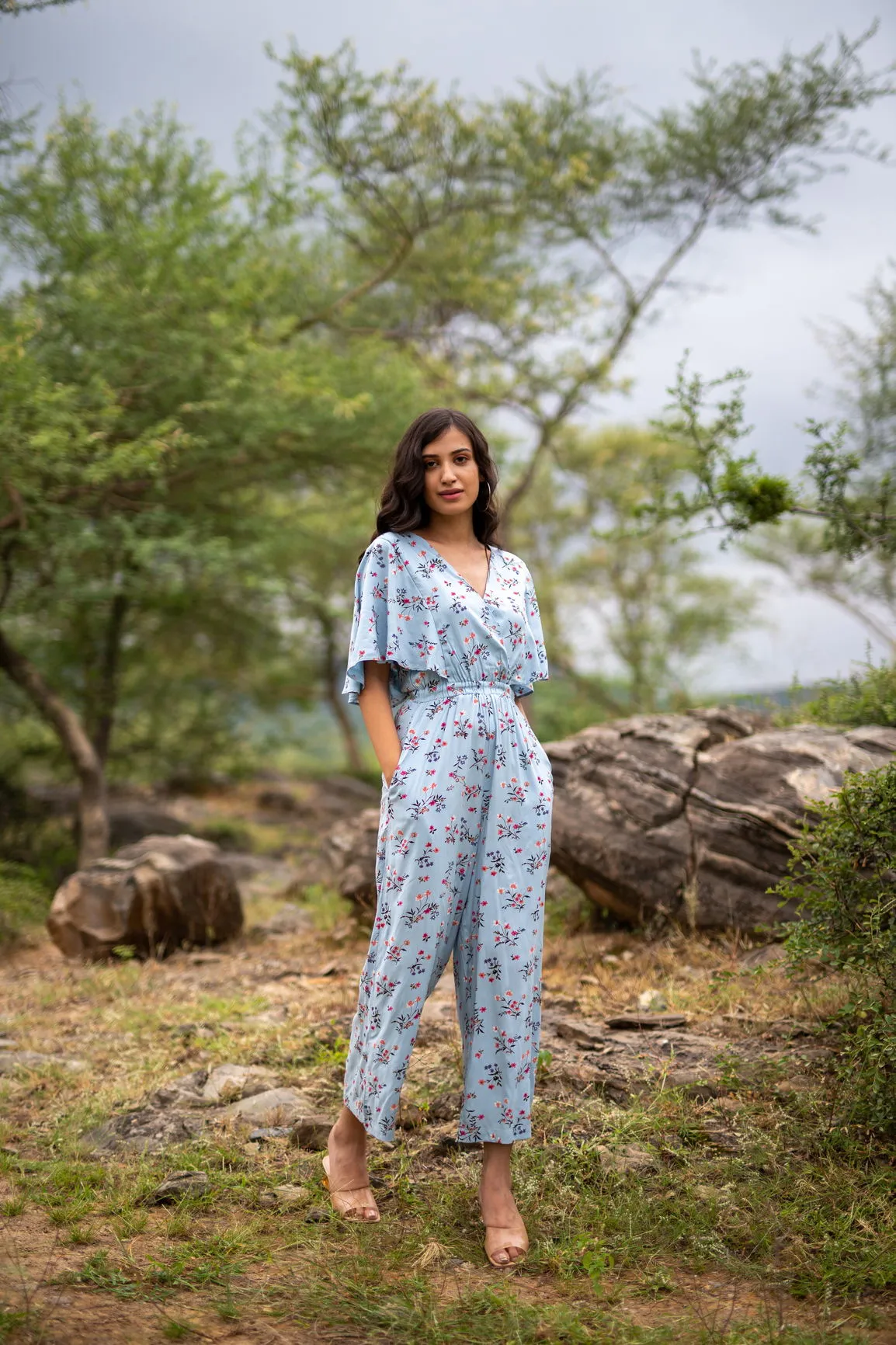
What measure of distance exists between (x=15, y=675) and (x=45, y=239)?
3416 mm

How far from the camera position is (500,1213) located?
9.13 ft

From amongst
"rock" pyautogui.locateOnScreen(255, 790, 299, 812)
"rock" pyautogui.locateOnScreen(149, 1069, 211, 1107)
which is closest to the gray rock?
"rock" pyautogui.locateOnScreen(149, 1069, 211, 1107)

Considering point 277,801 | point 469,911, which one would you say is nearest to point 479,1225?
point 469,911

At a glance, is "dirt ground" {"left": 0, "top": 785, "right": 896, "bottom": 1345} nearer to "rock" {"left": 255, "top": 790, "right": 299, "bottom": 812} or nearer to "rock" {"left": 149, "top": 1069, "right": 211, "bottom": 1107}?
"rock" {"left": 149, "top": 1069, "right": 211, "bottom": 1107}

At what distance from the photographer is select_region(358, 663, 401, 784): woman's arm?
2904 millimetres

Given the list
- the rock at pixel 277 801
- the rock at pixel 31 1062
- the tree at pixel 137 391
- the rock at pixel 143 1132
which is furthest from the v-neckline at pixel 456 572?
the rock at pixel 277 801

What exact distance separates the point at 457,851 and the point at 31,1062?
7.84 ft

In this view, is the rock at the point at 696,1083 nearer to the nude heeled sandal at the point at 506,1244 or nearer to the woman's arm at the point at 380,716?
the nude heeled sandal at the point at 506,1244

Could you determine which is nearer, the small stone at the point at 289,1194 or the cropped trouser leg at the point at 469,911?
the cropped trouser leg at the point at 469,911

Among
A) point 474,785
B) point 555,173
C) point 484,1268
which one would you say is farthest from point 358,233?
point 484,1268

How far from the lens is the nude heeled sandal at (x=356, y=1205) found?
9.52 ft

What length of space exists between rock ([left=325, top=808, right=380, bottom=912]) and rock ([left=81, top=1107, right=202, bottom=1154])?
8.10ft

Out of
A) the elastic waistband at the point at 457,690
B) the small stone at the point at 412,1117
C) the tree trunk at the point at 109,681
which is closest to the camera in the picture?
the elastic waistband at the point at 457,690

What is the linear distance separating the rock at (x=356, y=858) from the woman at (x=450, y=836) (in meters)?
3.12
